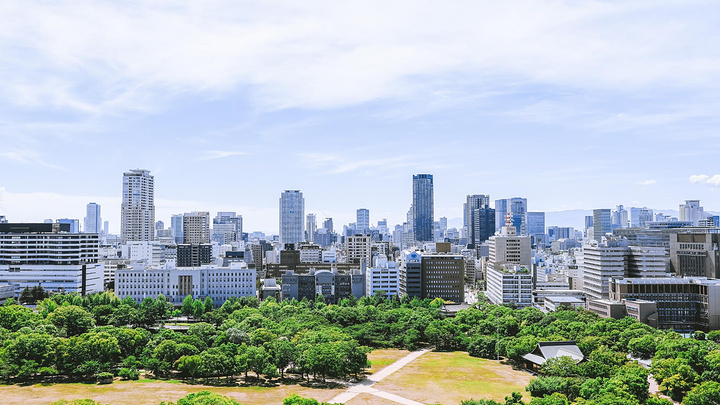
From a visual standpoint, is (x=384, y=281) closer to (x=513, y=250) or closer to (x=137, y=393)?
(x=513, y=250)

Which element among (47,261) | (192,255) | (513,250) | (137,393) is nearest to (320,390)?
(137,393)

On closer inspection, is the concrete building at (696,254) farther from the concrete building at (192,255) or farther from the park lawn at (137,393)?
the concrete building at (192,255)

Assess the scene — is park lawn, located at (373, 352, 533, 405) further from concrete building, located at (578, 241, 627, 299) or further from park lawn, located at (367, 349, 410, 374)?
concrete building, located at (578, 241, 627, 299)

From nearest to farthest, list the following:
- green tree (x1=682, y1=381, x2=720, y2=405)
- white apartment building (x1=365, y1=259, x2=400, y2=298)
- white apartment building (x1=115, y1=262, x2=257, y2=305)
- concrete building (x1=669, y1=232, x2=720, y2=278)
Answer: green tree (x1=682, y1=381, x2=720, y2=405) → concrete building (x1=669, y1=232, x2=720, y2=278) → white apartment building (x1=115, y1=262, x2=257, y2=305) → white apartment building (x1=365, y1=259, x2=400, y2=298)

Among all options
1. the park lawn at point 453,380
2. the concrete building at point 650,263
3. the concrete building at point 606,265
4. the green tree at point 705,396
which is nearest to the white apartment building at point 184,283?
the park lawn at point 453,380

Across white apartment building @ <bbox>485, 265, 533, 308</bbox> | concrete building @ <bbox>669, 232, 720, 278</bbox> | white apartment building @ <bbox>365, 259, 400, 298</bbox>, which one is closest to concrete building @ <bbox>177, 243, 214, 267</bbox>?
white apartment building @ <bbox>365, 259, 400, 298</bbox>

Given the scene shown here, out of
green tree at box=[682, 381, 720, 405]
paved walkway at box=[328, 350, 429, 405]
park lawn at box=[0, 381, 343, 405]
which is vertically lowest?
paved walkway at box=[328, 350, 429, 405]
